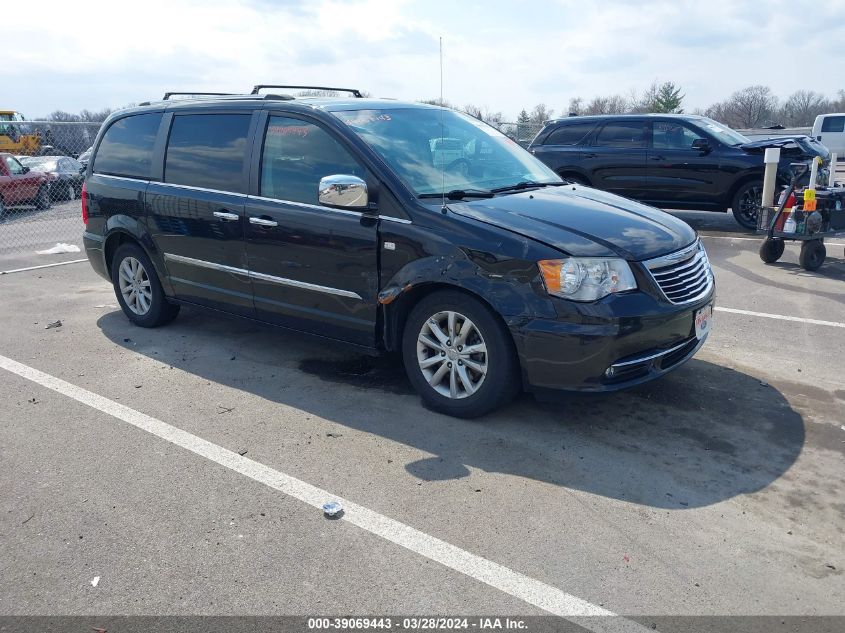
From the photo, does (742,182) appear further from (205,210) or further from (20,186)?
(20,186)

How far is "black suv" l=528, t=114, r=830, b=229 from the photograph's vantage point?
11781 millimetres

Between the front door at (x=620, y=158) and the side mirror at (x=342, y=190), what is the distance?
9.16 m

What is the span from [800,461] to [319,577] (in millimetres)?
2628

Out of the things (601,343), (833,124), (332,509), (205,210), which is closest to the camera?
(332,509)

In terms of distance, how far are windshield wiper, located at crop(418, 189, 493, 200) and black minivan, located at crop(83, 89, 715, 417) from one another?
0.4 inches

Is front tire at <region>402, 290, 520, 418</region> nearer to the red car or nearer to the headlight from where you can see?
the headlight

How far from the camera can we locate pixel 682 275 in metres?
4.38

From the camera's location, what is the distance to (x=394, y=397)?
4.94 metres

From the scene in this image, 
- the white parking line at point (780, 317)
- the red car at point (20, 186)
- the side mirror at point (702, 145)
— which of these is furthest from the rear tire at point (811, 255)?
the red car at point (20, 186)

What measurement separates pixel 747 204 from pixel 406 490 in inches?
399

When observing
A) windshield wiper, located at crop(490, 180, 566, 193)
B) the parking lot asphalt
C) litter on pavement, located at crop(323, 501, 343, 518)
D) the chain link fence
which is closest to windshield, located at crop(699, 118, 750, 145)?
the parking lot asphalt

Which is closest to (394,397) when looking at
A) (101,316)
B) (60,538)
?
(60,538)

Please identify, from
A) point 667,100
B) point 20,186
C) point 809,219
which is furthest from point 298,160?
point 667,100

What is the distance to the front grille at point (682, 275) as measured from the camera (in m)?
4.21
